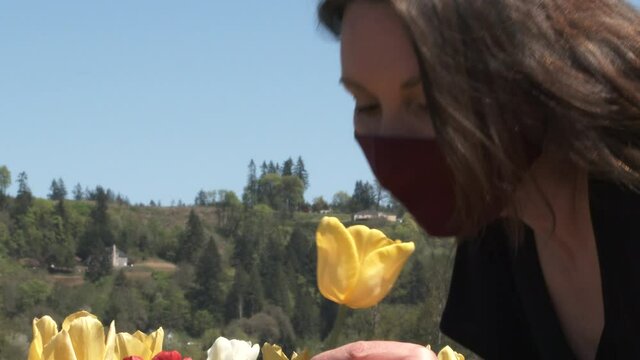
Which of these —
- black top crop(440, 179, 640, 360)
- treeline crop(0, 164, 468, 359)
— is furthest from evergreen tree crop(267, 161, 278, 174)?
black top crop(440, 179, 640, 360)

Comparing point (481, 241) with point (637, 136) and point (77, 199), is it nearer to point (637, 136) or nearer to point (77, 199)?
point (637, 136)

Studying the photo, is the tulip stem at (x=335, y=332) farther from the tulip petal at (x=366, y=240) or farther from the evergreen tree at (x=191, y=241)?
the evergreen tree at (x=191, y=241)

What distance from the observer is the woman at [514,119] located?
1396 mm

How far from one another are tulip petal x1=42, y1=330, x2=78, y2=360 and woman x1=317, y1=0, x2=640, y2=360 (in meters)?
0.39

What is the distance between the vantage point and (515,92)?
1.41 metres

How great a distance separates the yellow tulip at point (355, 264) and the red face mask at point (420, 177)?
0.51ft

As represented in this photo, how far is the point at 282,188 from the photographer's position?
8838cm

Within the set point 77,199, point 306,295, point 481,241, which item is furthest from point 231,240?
point 481,241

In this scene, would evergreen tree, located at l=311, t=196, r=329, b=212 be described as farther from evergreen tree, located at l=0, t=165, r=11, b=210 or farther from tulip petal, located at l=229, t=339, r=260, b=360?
tulip petal, located at l=229, t=339, r=260, b=360

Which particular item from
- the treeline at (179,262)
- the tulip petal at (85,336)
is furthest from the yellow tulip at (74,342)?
the treeline at (179,262)

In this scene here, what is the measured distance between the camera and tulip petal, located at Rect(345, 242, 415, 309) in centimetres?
160

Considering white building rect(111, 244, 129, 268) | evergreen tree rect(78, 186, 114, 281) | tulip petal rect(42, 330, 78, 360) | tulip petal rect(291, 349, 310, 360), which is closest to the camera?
tulip petal rect(42, 330, 78, 360)

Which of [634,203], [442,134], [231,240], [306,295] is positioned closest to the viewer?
[442,134]

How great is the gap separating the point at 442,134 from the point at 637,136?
9.2 inches
